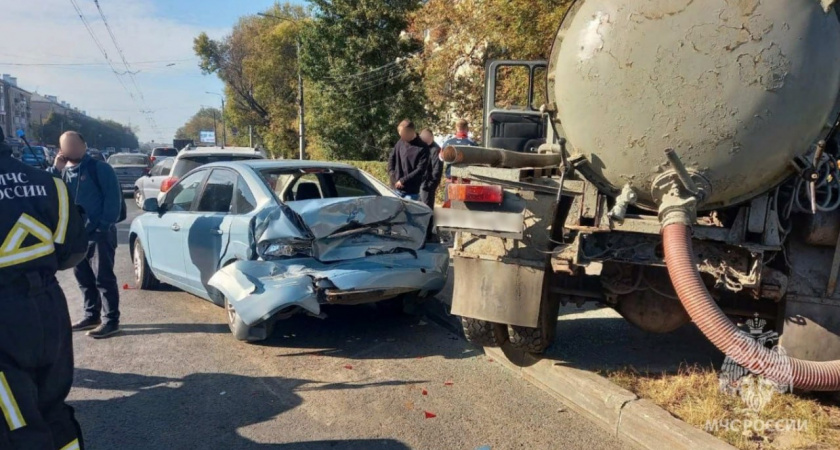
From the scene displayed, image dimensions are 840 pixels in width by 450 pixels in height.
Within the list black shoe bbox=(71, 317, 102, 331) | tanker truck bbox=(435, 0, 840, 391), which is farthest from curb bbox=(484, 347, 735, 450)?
black shoe bbox=(71, 317, 102, 331)

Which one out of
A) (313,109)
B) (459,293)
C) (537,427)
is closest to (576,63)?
(459,293)

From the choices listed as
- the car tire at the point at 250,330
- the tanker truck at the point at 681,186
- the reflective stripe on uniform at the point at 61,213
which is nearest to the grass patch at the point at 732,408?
the tanker truck at the point at 681,186

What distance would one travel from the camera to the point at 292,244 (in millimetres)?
4973

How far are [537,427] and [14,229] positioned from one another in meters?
2.94

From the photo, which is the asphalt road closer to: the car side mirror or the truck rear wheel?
the truck rear wheel

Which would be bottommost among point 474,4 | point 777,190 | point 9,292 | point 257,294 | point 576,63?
point 257,294

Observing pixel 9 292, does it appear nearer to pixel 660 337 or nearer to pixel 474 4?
pixel 660 337

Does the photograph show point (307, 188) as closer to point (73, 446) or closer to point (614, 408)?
point (614, 408)

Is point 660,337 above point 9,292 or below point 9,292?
below

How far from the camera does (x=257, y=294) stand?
15.6ft

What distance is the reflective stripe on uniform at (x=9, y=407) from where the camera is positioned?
2336 mm

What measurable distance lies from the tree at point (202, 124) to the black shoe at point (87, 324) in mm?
105909

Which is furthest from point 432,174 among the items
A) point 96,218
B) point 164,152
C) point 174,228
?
point 164,152

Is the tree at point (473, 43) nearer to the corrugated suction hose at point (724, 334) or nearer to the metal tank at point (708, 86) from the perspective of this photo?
the metal tank at point (708, 86)
